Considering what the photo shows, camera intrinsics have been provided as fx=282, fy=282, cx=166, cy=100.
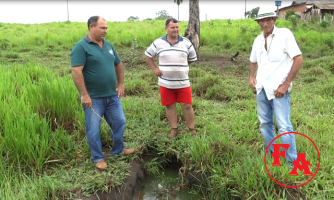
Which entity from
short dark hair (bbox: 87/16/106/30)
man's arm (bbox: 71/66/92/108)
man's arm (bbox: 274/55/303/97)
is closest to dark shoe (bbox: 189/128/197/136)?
man's arm (bbox: 274/55/303/97)

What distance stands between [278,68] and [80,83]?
1.92 metres

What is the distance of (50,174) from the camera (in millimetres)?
2990

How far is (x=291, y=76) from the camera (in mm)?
2646

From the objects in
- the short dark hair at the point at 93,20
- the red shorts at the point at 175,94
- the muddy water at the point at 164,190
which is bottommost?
the muddy water at the point at 164,190

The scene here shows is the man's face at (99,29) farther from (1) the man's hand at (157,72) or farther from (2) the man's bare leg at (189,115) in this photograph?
(2) the man's bare leg at (189,115)

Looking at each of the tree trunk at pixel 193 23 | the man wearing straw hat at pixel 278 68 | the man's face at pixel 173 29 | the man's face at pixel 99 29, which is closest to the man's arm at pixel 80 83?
the man's face at pixel 99 29

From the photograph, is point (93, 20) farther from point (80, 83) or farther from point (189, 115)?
point (189, 115)

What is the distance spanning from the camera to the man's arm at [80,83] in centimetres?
268

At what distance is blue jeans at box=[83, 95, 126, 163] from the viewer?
9.66 feet

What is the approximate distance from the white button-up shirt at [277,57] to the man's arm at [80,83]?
1766 millimetres

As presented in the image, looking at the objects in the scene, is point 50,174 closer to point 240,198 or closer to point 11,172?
point 11,172

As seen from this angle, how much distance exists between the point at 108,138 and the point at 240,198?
5.93ft

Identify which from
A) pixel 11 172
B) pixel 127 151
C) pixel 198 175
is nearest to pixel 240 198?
pixel 198 175

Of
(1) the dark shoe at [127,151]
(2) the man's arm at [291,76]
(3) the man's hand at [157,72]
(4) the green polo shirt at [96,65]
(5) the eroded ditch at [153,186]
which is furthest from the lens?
(3) the man's hand at [157,72]
